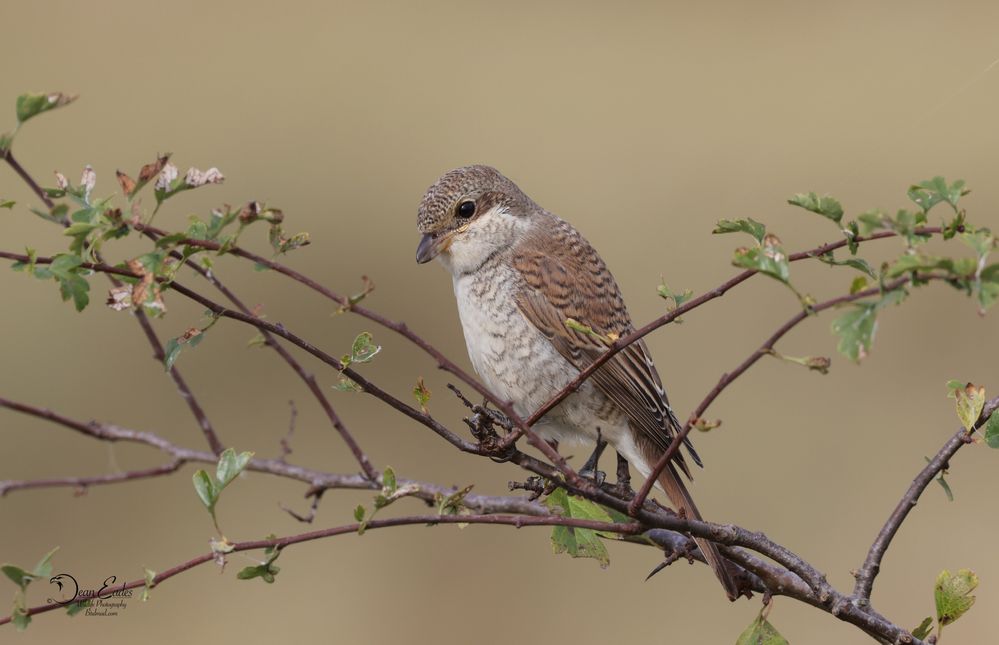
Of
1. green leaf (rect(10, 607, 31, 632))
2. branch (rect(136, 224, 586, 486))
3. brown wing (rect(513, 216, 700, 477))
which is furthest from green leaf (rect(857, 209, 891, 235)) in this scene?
brown wing (rect(513, 216, 700, 477))

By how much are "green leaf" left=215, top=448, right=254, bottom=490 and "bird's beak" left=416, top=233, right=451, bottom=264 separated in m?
1.24

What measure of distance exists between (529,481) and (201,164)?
554 cm

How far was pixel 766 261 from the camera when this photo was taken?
50.9 inches

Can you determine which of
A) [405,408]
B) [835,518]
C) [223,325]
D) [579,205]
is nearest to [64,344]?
[223,325]

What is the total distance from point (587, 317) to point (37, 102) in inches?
63.5

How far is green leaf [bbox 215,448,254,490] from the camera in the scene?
1.55 meters

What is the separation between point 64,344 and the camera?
21.1 ft

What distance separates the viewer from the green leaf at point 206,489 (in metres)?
1.55

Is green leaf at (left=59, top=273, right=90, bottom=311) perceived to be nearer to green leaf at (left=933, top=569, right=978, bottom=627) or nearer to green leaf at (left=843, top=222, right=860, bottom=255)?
green leaf at (left=843, top=222, right=860, bottom=255)

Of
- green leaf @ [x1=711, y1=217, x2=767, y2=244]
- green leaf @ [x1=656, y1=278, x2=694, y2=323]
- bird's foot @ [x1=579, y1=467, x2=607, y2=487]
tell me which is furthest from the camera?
bird's foot @ [x1=579, y1=467, x2=607, y2=487]

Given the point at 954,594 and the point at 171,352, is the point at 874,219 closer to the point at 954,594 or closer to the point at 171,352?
the point at 954,594

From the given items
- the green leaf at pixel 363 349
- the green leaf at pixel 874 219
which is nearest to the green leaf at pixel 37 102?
the green leaf at pixel 363 349

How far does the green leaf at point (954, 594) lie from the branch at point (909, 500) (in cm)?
10

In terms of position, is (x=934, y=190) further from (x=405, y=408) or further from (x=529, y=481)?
(x=529, y=481)
